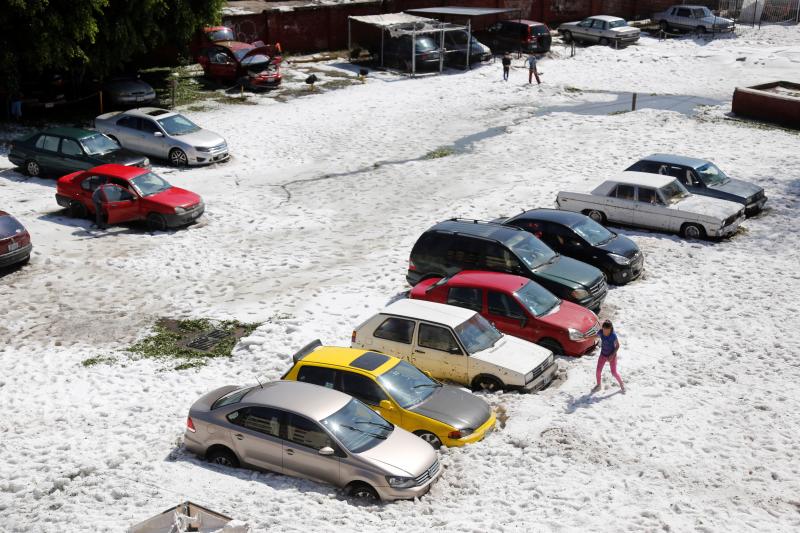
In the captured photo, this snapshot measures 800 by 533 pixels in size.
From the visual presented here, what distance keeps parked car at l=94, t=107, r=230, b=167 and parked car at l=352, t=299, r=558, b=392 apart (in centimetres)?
1470

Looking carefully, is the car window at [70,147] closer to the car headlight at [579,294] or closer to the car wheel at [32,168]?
the car wheel at [32,168]

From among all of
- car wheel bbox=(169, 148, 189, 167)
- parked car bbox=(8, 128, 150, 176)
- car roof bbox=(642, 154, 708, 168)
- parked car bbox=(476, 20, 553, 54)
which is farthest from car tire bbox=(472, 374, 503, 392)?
parked car bbox=(476, 20, 553, 54)

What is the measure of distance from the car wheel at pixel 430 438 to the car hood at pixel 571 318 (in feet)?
13.7

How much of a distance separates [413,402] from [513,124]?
71.7 feet

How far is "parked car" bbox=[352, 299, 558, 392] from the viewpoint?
16047mm

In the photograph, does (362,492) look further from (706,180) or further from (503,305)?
(706,180)

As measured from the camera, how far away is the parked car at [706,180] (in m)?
24.7

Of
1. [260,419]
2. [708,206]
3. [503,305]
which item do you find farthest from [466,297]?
[708,206]

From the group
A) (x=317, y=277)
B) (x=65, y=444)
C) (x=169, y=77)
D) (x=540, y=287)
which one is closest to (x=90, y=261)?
(x=317, y=277)

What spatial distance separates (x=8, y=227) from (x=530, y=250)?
467 inches

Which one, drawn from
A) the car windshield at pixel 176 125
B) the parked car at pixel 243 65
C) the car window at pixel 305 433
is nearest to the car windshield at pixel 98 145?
the car windshield at pixel 176 125

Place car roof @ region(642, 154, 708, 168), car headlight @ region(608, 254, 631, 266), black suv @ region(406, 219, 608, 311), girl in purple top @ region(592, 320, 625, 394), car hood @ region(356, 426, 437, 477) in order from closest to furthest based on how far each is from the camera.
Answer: car hood @ region(356, 426, 437, 477), girl in purple top @ region(592, 320, 625, 394), black suv @ region(406, 219, 608, 311), car headlight @ region(608, 254, 631, 266), car roof @ region(642, 154, 708, 168)

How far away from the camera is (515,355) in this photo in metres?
16.3

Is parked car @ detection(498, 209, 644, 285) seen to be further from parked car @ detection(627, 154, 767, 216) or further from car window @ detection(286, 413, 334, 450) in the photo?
car window @ detection(286, 413, 334, 450)
